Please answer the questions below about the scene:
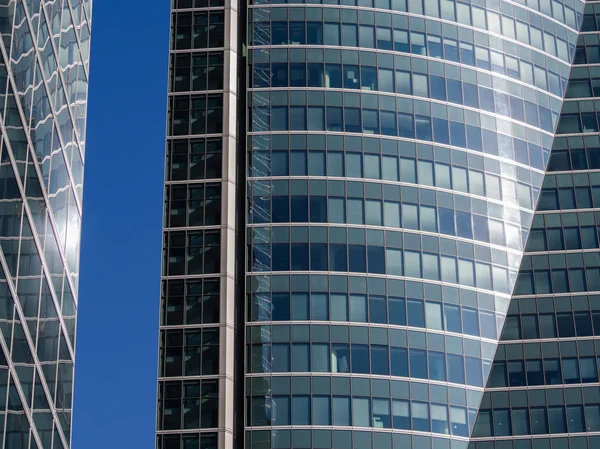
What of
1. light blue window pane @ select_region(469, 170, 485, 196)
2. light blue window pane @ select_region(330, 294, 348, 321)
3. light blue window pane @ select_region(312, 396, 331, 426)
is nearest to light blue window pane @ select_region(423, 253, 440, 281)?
light blue window pane @ select_region(330, 294, 348, 321)

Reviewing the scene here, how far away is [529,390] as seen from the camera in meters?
108

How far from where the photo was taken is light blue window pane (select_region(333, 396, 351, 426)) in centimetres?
10144

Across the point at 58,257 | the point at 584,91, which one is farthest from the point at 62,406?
the point at 584,91

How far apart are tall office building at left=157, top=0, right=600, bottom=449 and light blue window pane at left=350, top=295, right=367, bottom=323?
0.18m

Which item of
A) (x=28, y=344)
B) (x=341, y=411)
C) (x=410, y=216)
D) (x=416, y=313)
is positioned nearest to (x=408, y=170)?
(x=410, y=216)

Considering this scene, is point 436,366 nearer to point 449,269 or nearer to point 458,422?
point 458,422

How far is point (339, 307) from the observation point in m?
105

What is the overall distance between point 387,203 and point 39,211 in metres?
65.9

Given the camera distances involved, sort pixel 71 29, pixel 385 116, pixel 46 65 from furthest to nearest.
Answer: pixel 385 116
pixel 71 29
pixel 46 65

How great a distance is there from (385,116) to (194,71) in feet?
52.7

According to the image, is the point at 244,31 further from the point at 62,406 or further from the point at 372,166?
the point at 62,406

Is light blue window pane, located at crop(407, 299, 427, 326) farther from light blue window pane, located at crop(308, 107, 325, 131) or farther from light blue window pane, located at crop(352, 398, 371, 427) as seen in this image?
light blue window pane, located at crop(308, 107, 325, 131)

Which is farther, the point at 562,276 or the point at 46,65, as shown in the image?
the point at 562,276

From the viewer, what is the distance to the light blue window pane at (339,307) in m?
105
